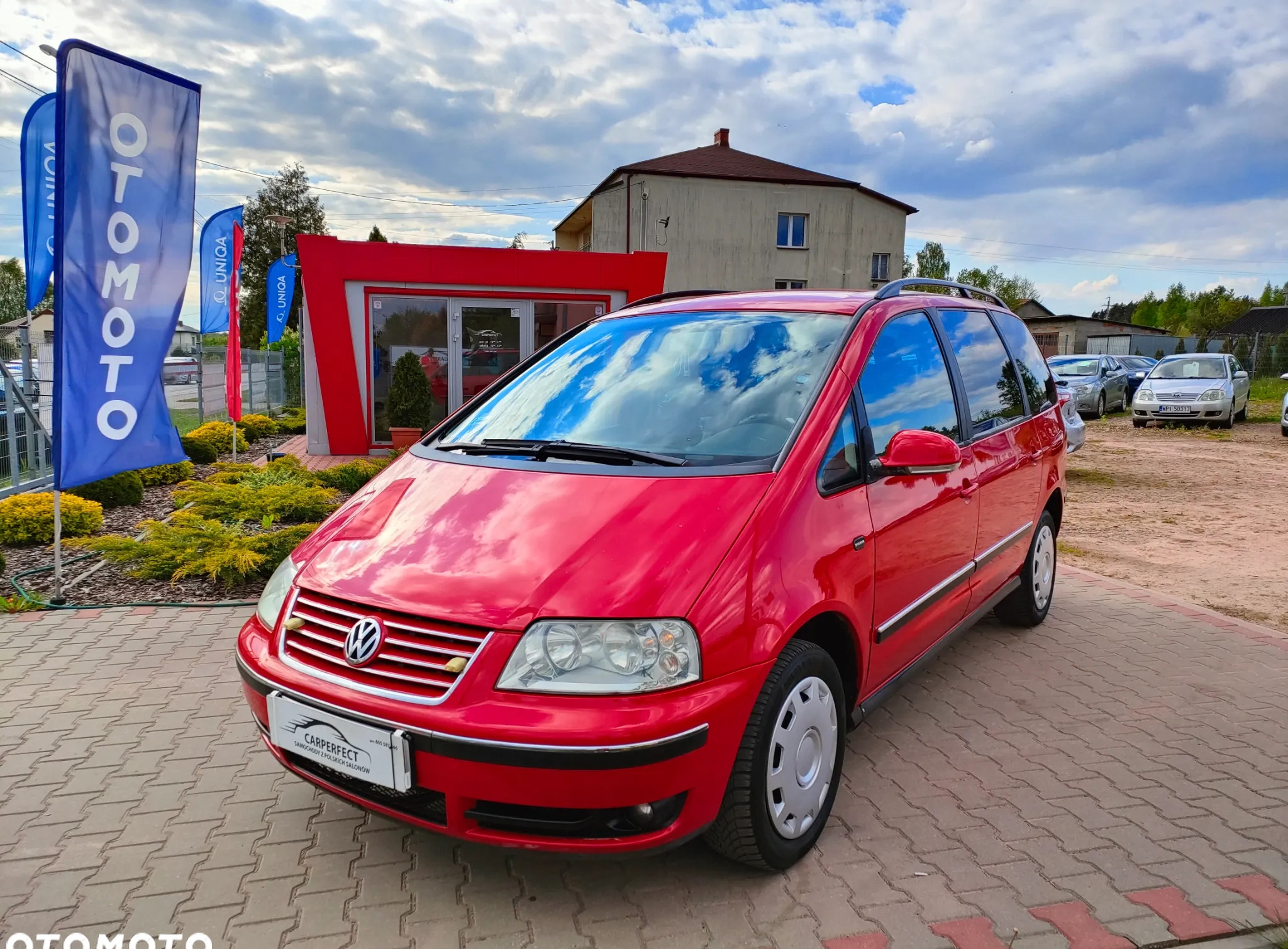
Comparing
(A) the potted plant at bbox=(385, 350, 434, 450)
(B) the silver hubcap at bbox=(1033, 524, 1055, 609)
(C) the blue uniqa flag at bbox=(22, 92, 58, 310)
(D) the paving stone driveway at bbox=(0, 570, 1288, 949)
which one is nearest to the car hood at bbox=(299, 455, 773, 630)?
(D) the paving stone driveway at bbox=(0, 570, 1288, 949)

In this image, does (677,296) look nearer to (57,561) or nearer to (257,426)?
(57,561)

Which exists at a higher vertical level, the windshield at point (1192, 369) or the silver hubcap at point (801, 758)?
the windshield at point (1192, 369)

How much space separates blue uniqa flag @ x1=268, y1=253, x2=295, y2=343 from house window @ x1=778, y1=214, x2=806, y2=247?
816 inches

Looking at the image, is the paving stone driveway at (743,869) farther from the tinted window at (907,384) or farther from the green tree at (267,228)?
the green tree at (267,228)

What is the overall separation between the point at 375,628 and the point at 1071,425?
538cm

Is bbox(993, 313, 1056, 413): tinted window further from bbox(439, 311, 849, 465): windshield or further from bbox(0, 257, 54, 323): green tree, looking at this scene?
bbox(0, 257, 54, 323): green tree

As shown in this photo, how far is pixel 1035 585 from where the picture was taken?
16.5 ft

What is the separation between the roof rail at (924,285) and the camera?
362cm

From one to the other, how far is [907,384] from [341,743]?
8.01 feet

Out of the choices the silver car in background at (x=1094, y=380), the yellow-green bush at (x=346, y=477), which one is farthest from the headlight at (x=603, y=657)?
the silver car in background at (x=1094, y=380)

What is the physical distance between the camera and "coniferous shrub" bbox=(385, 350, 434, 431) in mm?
13297

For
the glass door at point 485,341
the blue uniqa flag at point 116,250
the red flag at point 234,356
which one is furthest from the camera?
the glass door at point 485,341

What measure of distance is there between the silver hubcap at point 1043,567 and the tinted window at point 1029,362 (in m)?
0.77

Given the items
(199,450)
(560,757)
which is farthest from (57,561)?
(199,450)
